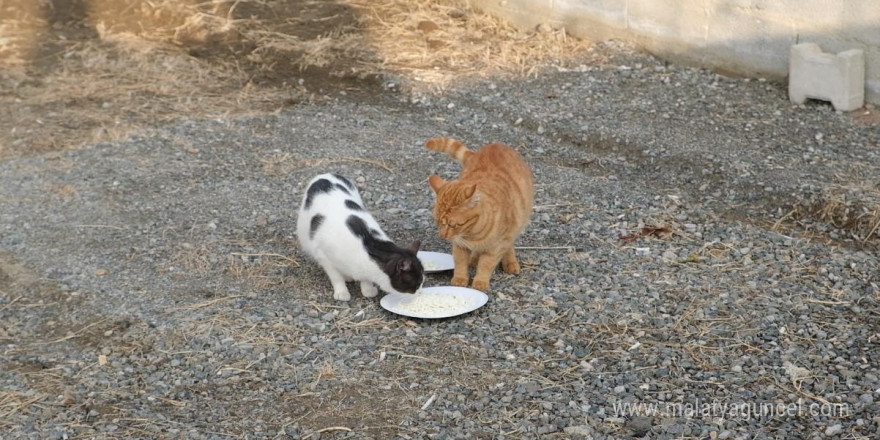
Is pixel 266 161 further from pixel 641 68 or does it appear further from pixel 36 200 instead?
pixel 641 68

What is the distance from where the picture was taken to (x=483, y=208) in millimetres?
4797

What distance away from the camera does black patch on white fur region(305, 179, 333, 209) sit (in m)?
5.19

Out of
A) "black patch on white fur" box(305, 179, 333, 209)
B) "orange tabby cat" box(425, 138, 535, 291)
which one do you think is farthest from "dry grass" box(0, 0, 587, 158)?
"orange tabby cat" box(425, 138, 535, 291)

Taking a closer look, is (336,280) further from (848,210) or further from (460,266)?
(848,210)

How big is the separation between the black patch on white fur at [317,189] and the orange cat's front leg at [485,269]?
2.91 ft

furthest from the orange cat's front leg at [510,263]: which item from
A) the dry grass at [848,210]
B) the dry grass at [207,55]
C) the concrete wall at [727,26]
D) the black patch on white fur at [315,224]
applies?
Answer: the concrete wall at [727,26]

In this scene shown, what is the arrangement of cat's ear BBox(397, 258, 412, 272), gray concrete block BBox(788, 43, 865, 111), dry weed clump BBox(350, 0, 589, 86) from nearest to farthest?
cat's ear BBox(397, 258, 412, 272) < gray concrete block BBox(788, 43, 865, 111) < dry weed clump BBox(350, 0, 589, 86)

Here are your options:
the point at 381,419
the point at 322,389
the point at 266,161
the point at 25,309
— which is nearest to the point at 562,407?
the point at 381,419

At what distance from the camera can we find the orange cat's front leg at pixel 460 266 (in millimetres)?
5059

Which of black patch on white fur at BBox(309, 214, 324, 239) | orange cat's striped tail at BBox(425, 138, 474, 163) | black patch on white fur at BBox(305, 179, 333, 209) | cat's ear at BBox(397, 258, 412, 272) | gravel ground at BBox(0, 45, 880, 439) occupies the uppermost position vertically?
orange cat's striped tail at BBox(425, 138, 474, 163)

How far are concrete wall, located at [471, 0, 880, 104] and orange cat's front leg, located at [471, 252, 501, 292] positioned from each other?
351cm

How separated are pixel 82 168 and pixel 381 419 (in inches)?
144

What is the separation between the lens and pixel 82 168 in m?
6.76

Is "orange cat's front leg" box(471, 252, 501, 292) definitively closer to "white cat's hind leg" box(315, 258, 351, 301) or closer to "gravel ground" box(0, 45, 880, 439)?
"gravel ground" box(0, 45, 880, 439)
